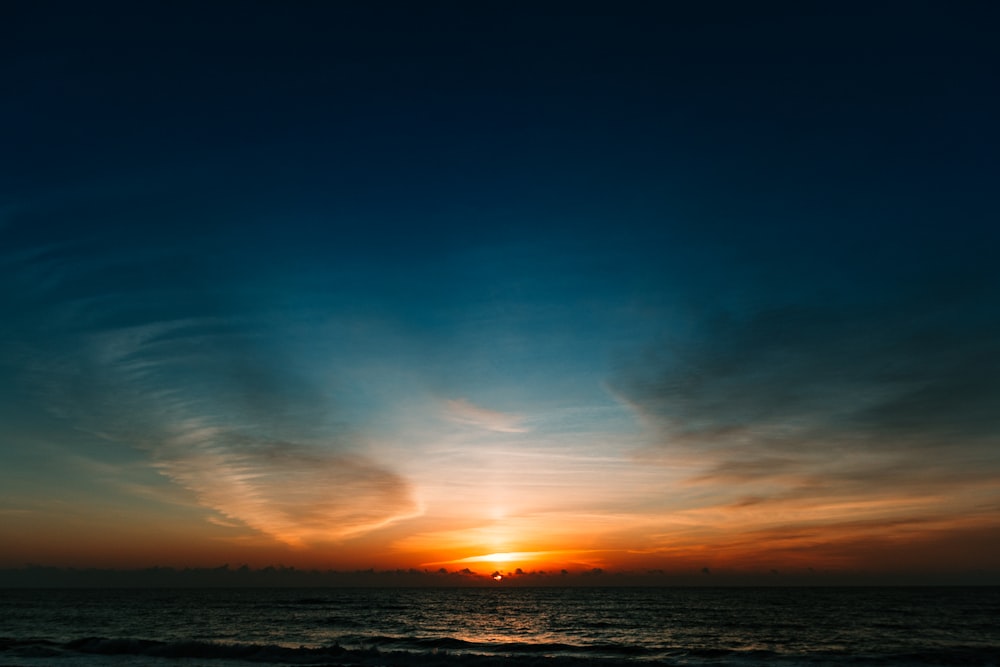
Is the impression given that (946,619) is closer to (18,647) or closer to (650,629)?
(650,629)

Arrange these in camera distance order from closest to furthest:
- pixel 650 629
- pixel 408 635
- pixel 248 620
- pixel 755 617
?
pixel 408 635, pixel 650 629, pixel 248 620, pixel 755 617

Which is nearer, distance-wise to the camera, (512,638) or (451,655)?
(451,655)

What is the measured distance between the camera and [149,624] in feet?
216

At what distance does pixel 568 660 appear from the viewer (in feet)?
117

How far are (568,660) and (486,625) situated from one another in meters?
35.1

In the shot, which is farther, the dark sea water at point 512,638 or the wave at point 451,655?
the dark sea water at point 512,638

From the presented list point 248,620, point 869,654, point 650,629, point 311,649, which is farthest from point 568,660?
point 248,620

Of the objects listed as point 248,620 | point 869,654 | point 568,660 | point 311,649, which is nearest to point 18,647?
point 311,649

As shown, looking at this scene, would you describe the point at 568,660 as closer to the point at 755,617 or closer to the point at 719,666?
the point at 719,666

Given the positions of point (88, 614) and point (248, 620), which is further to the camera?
point (88, 614)

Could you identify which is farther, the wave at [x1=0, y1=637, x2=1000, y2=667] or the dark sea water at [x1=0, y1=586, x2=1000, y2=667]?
the dark sea water at [x1=0, y1=586, x2=1000, y2=667]

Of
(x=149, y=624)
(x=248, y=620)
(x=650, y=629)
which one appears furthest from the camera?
(x=248, y=620)

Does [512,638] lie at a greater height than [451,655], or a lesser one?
greater

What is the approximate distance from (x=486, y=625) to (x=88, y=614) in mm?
52649
